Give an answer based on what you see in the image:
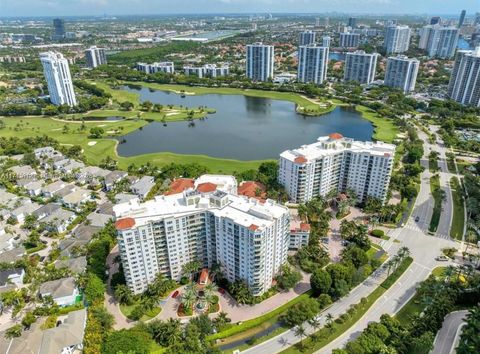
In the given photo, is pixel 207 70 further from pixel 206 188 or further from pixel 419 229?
pixel 419 229

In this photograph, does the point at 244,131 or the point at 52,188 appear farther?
the point at 244,131

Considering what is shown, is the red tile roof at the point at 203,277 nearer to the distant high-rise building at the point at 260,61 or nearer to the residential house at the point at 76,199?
the residential house at the point at 76,199

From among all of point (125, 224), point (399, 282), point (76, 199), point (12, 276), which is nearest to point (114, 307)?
point (125, 224)

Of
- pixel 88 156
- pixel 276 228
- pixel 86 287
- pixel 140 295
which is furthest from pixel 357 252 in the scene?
pixel 88 156

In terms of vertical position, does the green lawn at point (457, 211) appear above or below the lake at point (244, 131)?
above

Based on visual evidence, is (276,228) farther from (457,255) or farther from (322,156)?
(457,255)

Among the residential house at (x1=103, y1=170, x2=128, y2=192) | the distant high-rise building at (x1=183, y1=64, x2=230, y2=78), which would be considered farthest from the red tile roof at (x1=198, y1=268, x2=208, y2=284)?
the distant high-rise building at (x1=183, y1=64, x2=230, y2=78)

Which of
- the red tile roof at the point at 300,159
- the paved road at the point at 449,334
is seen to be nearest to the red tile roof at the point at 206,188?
the red tile roof at the point at 300,159

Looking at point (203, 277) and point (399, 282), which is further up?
point (203, 277)
